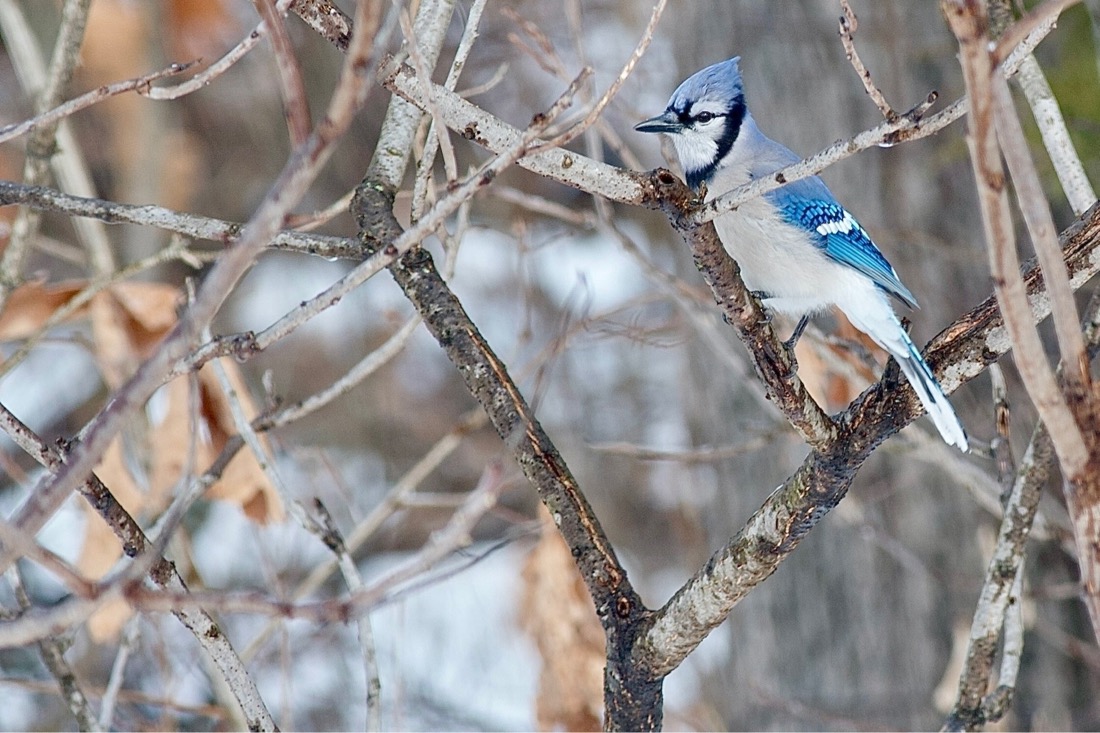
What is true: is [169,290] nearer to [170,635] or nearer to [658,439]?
[170,635]

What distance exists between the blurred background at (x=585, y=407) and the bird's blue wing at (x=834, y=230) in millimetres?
191

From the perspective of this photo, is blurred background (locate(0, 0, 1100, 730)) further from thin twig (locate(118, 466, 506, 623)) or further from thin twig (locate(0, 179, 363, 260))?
thin twig (locate(118, 466, 506, 623))

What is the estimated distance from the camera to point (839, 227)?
300 centimetres

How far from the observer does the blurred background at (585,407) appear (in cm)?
335

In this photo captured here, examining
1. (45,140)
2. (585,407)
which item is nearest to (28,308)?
(45,140)

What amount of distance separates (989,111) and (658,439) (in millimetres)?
5395

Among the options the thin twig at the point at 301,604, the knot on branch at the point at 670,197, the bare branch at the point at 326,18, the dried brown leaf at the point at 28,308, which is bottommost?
the thin twig at the point at 301,604

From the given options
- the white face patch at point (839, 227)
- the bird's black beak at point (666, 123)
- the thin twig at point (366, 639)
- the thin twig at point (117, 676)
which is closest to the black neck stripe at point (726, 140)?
the bird's black beak at point (666, 123)

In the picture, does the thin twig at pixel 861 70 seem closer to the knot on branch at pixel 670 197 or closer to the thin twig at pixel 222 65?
the knot on branch at pixel 670 197

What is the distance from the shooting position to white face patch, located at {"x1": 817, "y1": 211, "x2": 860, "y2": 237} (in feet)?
9.66

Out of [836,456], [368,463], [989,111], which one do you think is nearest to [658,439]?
[368,463]

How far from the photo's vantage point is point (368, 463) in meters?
6.11

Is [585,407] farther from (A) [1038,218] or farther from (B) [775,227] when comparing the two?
(A) [1038,218]

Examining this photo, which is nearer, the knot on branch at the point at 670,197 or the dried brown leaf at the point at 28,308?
the knot on branch at the point at 670,197
